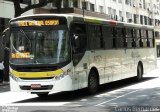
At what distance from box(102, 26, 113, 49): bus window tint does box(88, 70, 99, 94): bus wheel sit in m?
1.70

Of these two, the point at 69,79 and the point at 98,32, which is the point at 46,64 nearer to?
the point at 69,79

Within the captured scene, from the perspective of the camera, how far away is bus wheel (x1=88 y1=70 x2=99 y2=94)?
57.5 ft

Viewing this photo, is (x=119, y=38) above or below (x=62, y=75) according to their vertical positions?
Answer: above

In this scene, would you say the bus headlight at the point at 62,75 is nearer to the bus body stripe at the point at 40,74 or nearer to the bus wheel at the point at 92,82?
the bus body stripe at the point at 40,74

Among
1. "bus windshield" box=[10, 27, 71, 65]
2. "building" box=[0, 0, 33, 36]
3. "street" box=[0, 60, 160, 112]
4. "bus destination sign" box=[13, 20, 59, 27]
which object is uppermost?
"building" box=[0, 0, 33, 36]

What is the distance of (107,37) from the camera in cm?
1933

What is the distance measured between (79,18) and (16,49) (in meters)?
2.55

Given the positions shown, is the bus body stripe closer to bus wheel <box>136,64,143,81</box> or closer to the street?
the street

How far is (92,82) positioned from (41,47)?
2.96 meters

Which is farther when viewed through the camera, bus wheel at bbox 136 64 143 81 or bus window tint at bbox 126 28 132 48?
bus wheel at bbox 136 64 143 81

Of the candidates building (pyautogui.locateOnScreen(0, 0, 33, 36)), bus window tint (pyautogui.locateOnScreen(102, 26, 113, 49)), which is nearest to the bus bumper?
bus window tint (pyautogui.locateOnScreen(102, 26, 113, 49))

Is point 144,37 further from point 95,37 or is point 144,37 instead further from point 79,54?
point 79,54

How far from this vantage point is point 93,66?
17.9 metres

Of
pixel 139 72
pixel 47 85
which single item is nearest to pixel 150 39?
pixel 139 72
